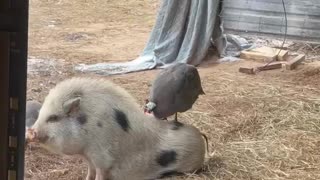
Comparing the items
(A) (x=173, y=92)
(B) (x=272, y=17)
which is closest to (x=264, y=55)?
(B) (x=272, y=17)

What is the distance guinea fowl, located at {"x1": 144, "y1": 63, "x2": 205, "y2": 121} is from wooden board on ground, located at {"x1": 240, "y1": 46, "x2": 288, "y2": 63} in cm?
242

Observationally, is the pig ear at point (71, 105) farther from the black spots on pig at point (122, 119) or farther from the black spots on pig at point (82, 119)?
the black spots on pig at point (122, 119)

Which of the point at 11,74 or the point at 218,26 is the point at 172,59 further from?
the point at 11,74

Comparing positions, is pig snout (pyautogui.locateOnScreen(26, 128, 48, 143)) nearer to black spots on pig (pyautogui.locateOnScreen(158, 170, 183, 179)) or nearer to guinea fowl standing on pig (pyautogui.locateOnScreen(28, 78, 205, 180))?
guinea fowl standing on pig (pyautogui.locateOnScreen(28, 78, 205, 180))

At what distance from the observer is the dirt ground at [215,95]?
9.56 ft

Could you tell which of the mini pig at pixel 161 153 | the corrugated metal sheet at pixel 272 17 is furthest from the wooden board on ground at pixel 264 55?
the mini pig at pixel 161 153

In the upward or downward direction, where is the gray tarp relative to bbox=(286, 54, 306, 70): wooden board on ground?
upward

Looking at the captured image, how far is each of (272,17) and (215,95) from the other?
175cm

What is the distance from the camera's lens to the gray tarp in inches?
208

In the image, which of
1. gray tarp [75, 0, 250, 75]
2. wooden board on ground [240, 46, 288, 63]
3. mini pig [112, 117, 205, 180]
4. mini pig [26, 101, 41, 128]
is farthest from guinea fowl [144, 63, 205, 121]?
wooden board on ground [240, 46, 288, 63]

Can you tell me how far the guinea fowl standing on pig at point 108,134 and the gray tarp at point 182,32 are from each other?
103 inches

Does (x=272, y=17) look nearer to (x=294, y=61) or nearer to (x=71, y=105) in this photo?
(x=294, y=61)

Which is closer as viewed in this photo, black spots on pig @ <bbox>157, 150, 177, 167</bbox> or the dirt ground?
black spots on pig @ <bbox>157, 150, 177, 167</bbox>

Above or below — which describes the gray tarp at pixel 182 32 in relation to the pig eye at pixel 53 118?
below
